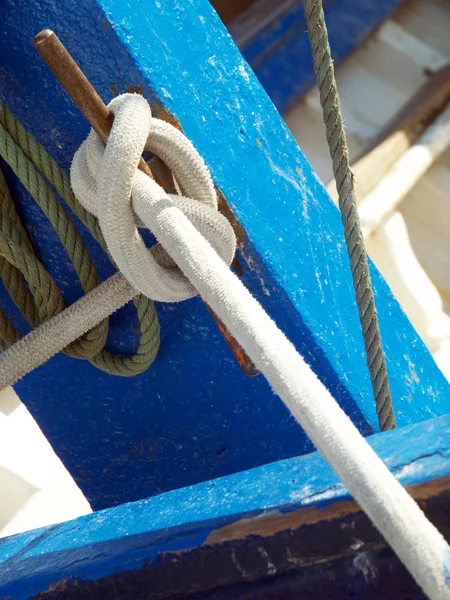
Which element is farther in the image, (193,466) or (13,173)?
(193,466)

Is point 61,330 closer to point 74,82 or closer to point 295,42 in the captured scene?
point 74,82

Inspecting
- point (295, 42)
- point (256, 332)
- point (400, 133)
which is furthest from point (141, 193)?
point (295, 42)

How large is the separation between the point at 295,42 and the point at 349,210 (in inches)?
74.9

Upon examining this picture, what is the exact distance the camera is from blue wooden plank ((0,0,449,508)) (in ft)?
3.06

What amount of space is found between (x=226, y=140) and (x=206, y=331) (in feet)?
0.87

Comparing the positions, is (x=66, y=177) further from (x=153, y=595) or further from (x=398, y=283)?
(x=398, y=283)

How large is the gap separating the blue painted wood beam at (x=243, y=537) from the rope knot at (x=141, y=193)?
0.24 metres

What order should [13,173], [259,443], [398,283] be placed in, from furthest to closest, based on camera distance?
1. [398,283]
2. [259,443]
3. [13,173]

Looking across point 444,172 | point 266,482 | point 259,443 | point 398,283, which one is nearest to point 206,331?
point 259,443

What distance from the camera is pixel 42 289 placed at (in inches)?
40.3

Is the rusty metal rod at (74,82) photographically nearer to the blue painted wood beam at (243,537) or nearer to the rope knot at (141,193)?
the rope knot at (141,193)

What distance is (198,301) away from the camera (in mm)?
1051

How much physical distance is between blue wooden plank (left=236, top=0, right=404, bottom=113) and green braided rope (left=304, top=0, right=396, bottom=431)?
1.65 m

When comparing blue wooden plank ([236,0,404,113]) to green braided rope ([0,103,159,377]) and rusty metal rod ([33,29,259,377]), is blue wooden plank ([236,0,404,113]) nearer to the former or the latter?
green braided rope ([0,103,159,377])
